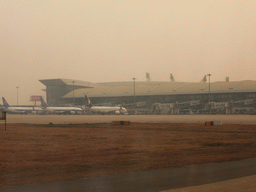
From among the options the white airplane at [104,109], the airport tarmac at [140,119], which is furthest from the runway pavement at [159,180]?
the white airplane at [104,109]

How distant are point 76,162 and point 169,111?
14638 centimetres

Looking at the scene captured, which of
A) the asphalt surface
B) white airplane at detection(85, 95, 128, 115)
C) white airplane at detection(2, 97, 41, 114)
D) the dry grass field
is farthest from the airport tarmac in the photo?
white airplane at detection(2, 97, 41, 114)

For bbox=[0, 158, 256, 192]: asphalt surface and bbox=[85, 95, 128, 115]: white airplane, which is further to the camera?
bbox=[85, 95, 128, 115]: white airplane

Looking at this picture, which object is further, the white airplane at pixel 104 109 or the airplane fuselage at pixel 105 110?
the airplane fuselage at pixel 105 110

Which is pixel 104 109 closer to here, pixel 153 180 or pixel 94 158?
pixel 94 158

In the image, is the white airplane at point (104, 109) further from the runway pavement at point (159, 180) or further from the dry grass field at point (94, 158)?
the runway pavement at point (159, 180)

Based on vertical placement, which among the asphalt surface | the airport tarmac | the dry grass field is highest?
the asphalt surface

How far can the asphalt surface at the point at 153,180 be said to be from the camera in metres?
12.8

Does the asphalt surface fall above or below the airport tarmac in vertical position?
above

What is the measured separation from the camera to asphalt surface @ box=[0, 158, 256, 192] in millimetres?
12805

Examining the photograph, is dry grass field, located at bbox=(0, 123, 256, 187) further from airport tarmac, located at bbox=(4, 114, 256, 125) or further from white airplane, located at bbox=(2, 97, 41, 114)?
white airplane, located at bbox=(2, 97, 41, 114)

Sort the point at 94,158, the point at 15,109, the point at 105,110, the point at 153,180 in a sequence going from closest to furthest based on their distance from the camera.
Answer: the point at 153,180
the point at 94,158
the point at 105,110
the point at 15,109

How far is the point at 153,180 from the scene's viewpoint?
14.2 m

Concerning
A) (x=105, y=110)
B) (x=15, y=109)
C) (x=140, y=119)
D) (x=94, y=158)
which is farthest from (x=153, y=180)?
A: (x=15, y=109)
